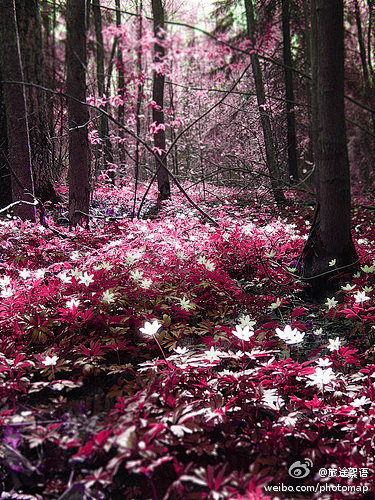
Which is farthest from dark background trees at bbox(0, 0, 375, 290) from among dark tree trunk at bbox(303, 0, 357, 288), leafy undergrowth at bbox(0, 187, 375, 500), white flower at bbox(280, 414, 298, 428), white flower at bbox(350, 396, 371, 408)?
white flower at bbox(280, 414, 298, 428)

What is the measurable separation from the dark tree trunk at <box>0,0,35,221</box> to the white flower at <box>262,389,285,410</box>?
4.60 m

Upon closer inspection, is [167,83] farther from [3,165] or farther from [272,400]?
[272,400]

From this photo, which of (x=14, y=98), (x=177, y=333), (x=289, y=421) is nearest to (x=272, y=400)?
(x=289, y=421)

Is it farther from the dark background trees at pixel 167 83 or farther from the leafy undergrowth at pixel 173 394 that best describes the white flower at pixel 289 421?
the dark background trees at pixel 167 83

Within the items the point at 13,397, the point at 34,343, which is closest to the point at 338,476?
the point at 13,397

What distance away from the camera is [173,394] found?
1.67 meters

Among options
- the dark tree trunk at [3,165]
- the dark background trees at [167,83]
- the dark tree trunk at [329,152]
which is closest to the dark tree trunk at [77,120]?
the dark background trees at [167,83]

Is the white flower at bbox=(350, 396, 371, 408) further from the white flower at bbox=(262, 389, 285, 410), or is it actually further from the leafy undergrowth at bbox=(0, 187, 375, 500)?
the white flower at bbox=(262, 389, 285, 410)

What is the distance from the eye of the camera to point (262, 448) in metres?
1.38

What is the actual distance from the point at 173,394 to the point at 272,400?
1.59 feet

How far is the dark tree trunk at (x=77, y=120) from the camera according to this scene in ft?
16.8

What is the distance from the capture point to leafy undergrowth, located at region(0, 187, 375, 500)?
4.09 ft

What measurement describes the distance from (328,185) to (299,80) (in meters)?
11.9

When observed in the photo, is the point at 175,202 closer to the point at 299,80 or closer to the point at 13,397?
the point at 299,80
